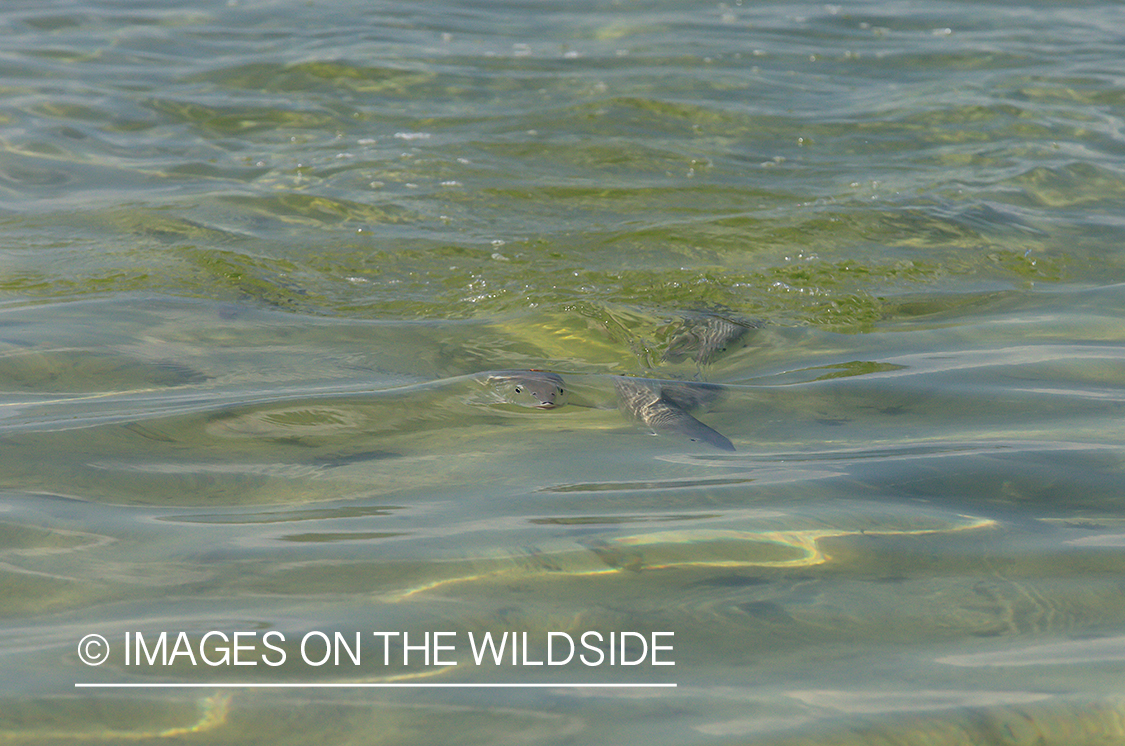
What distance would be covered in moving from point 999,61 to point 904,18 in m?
2.06

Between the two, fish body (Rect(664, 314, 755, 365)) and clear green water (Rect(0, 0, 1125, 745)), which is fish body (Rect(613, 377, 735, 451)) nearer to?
clear green water (Rect(0, 0, 1125, 745))

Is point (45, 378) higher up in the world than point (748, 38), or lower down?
lower down

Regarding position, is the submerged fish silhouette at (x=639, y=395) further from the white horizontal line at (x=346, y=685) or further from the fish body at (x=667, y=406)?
the white horizontal line at (x=346, y=685)

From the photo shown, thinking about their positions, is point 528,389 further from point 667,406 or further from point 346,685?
point 346,685

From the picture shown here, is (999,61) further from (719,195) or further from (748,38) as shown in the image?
(719,195)

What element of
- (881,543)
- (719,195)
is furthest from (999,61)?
(881,543)

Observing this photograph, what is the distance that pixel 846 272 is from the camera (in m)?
5.75

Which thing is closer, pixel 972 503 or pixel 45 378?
pixel 972 503

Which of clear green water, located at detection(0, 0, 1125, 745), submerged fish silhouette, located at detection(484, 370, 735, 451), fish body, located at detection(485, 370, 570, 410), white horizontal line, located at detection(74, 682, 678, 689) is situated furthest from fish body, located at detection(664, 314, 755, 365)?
white horizontal line, located at detection(74, 682, 678, 689)

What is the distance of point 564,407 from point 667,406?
1.37 feet

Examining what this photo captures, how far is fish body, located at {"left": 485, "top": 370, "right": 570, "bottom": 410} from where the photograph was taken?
379 centimetres

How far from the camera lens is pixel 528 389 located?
12.6 ft

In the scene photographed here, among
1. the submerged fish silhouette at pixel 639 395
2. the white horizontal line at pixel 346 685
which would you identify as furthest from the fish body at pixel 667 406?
the white horizontal line at pixel 346 685

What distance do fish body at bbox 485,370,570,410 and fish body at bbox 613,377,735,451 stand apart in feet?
0.83
